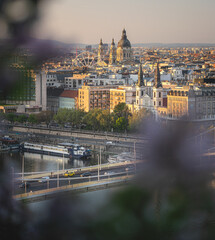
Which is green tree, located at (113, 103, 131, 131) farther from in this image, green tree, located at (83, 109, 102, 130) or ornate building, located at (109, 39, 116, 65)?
ornate building, located at (109, 39, 116, 65)

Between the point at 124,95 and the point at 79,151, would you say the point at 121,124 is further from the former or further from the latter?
the point at 124,95

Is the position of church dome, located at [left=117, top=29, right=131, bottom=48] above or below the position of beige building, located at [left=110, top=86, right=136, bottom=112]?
above

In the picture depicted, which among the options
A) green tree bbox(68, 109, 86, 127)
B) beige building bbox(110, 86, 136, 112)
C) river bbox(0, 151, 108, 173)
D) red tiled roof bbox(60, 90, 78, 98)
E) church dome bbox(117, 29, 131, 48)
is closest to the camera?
river bbox(0, 151, 108, 173)

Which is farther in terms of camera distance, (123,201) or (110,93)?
(110,93)

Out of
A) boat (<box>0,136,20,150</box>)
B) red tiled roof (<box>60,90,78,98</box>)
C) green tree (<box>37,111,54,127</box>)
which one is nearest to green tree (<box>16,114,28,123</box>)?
green tree (<box>37,111,54,127</box>)

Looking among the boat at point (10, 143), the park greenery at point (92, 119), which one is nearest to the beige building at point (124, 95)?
the park greenery at point (92, 119)

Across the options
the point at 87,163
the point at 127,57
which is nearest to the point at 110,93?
the point at 87,163

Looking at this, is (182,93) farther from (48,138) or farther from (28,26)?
(28,26)
